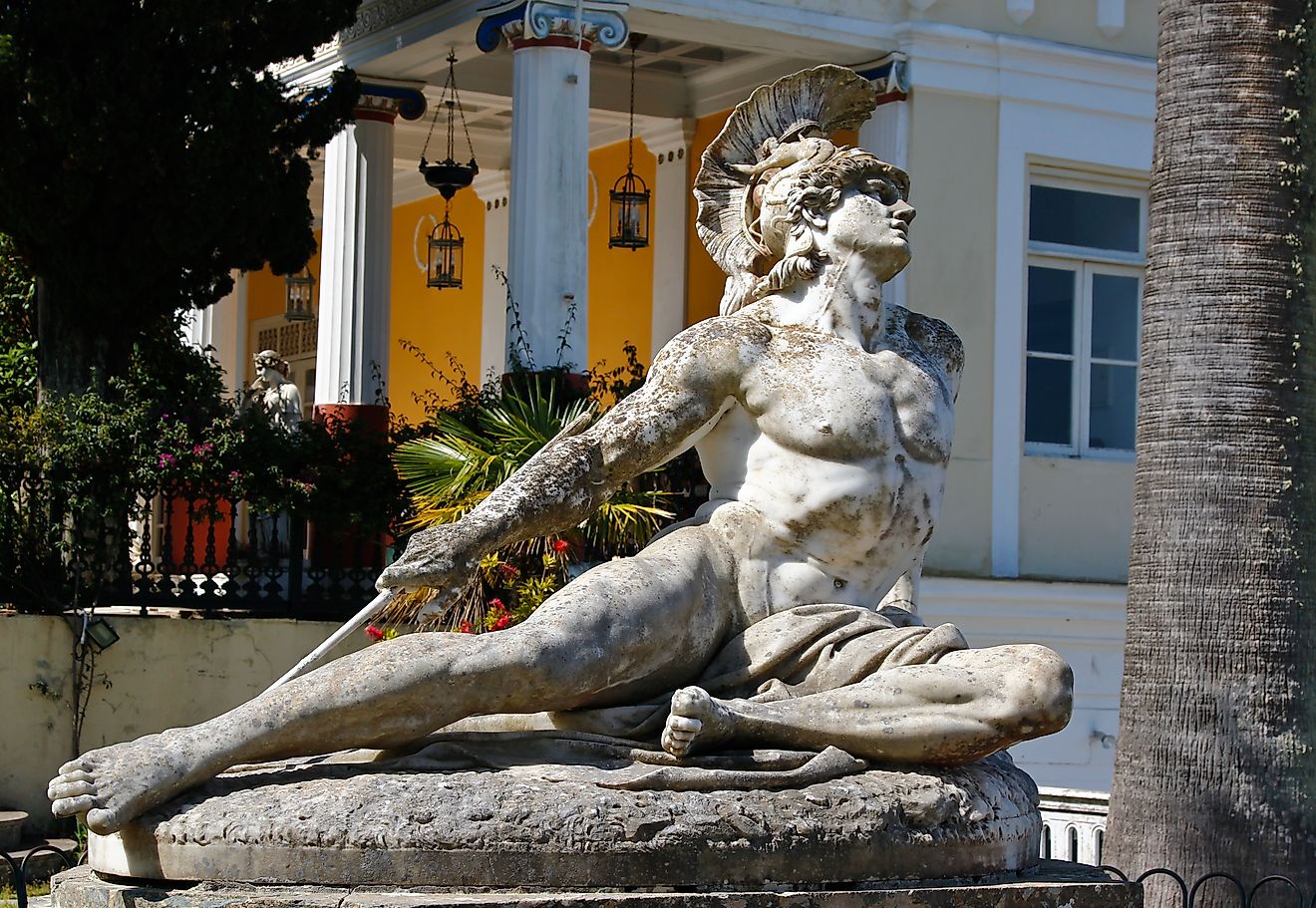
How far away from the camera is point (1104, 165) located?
1355 centimetres

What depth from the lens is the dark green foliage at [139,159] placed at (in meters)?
9.88

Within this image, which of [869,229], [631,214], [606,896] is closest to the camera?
[606,896]

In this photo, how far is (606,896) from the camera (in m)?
3.54

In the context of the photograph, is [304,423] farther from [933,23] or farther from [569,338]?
[933,23]

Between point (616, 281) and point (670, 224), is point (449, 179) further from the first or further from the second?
point (616, 281)

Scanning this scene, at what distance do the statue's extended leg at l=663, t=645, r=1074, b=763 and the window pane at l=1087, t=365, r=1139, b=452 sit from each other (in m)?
10.1

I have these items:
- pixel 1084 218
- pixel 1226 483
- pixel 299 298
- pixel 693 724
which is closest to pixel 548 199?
pixel 1084 218

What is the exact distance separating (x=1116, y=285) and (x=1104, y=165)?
85 centimetres

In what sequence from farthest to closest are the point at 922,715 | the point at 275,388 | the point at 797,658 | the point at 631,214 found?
1. the point at 275,388
2. the point at 631,214
3. the point at 797,658
4. the point at 922,715

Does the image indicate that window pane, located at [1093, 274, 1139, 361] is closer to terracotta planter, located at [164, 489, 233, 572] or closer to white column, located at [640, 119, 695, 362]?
white column, located at [640, 119, 695, 362]

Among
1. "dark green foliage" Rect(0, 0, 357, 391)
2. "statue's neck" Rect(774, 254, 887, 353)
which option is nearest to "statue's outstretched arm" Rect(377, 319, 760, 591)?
"statue's neck" Rect(774, 254, 887, 353)

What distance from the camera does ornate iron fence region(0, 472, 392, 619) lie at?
32.0 feet

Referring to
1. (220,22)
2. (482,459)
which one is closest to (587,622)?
(482,459)

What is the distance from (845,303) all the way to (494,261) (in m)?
13.6
